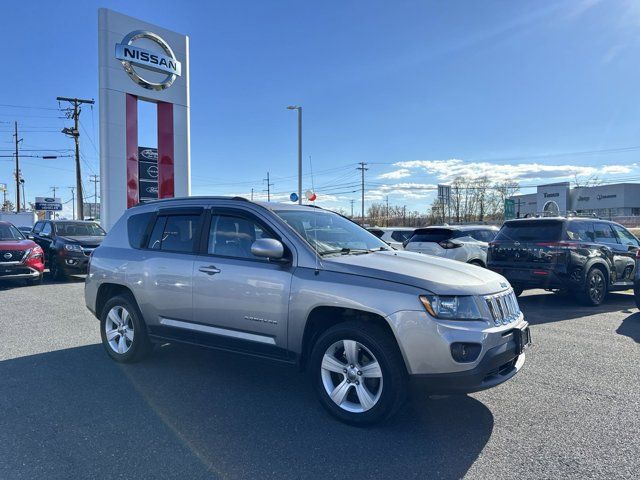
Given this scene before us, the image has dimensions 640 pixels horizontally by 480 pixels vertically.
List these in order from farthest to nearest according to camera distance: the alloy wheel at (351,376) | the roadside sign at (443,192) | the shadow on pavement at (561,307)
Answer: the roadside sign at (443,192)
the shadow on pavement at (561,307)
the alloy wheel at (351,376)

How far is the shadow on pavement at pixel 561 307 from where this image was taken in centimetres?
A: 817

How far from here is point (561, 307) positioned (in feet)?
30.1

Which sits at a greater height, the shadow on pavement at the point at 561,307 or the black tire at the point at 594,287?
the black tire at the point at 594,287

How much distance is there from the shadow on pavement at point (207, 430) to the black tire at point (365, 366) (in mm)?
137

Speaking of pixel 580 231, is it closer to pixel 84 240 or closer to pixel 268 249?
pixel 268 249

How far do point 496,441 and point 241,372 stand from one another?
266 centimetres

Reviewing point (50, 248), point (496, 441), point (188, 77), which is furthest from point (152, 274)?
Result: point (188, 77)

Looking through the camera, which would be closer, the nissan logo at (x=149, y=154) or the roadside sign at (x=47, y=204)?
the nissan logo at (x=149, y=154)

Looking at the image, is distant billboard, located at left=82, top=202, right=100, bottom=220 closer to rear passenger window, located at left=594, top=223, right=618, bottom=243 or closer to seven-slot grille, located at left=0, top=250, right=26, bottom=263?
seven-slot grille, located at left=0, top=250, right=26, bottom=263

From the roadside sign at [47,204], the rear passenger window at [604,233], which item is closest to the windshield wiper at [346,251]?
the rear passenger window at [604,233]

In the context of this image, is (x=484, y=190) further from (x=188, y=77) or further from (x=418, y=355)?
(x=418, y=355)

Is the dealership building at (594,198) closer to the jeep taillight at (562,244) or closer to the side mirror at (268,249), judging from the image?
the jeep taillight at (562,244)

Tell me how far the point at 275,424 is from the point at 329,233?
1818mm

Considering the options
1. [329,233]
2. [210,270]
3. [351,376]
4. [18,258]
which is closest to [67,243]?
[18,258]
